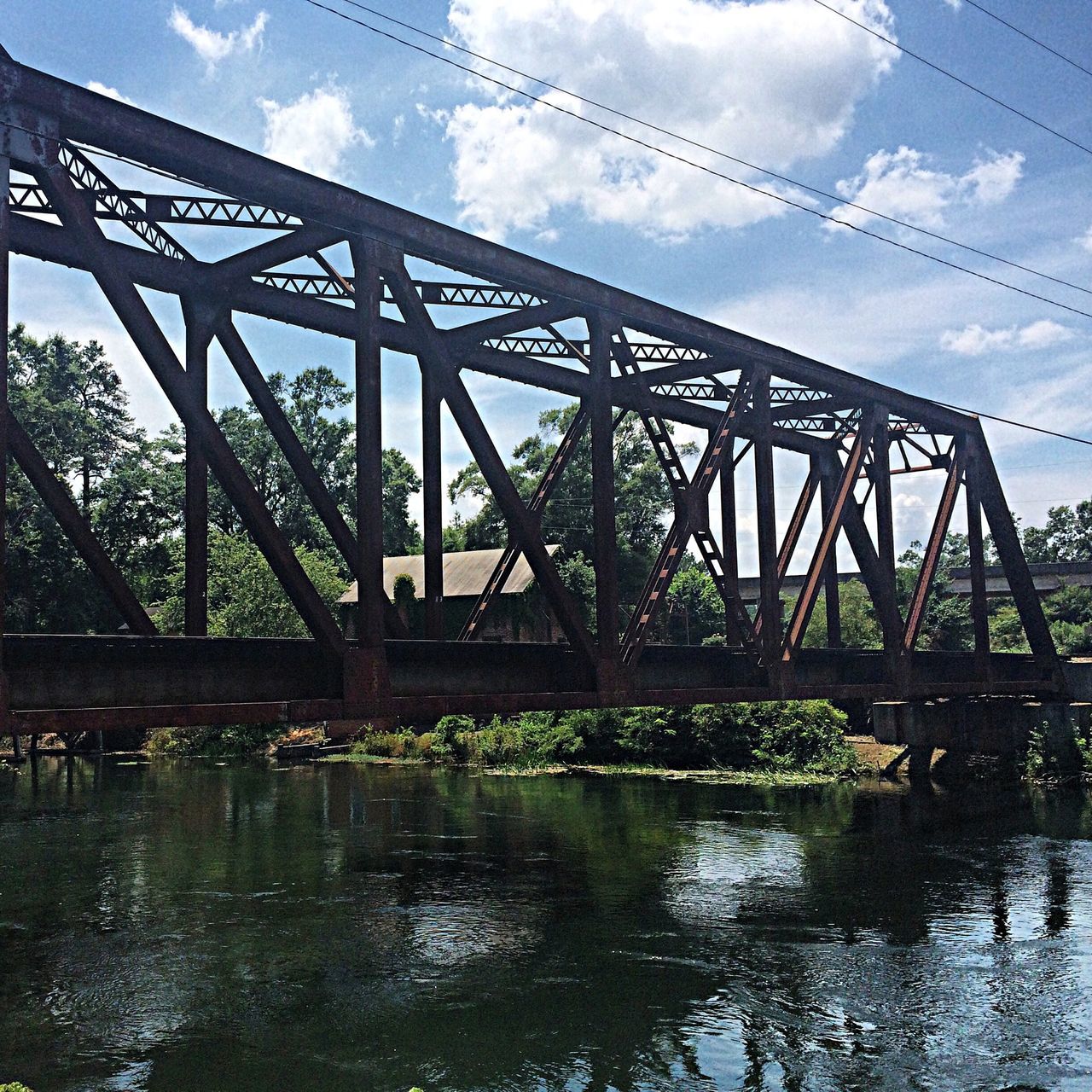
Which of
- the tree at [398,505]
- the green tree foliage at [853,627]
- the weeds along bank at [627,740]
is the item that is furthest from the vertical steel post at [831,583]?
the tree at [398,505]

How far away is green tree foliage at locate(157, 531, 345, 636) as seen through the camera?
2135 inches

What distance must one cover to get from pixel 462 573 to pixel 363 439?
50.0m

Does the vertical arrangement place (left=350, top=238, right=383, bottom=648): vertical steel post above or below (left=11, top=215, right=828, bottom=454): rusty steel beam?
below

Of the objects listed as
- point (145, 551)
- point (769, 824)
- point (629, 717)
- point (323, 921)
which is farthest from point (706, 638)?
point (323, 921)

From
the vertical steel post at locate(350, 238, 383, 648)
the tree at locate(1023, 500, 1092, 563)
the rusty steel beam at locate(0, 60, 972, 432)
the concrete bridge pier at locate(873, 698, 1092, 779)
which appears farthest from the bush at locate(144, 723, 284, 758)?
the tree at locate(1023, 500, 1092, 563)

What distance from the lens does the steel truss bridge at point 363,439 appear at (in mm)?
12766

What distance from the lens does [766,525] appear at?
78.7 feet

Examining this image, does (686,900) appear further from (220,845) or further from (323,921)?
(220,845)

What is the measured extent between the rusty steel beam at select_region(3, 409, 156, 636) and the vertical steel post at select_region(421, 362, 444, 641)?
19.0ft

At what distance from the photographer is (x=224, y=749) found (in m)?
54.4

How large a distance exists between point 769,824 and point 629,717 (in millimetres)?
16287

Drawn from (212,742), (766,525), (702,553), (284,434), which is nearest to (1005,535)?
(766,525)

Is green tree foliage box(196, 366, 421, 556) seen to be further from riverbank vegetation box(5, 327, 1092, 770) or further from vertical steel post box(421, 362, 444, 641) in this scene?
vertical steel post box(421, 362, 444, 641)

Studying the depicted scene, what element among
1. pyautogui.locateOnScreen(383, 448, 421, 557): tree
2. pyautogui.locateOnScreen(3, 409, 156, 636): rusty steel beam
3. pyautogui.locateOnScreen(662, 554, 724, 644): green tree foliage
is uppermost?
pyautogui.locateOnScreen(383, 448, 421, 557): tree
